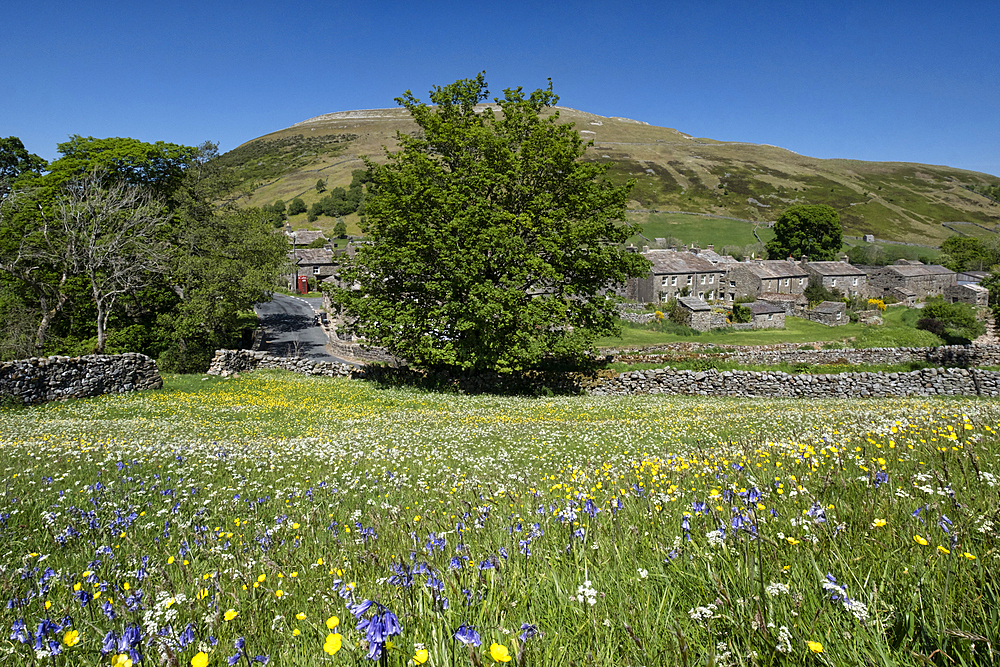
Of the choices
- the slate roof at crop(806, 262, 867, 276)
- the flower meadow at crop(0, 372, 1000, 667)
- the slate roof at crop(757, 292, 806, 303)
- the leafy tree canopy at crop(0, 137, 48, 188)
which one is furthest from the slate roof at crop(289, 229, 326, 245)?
the flower meadow at crop(0, 372, 1000, 667)

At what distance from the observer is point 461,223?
77.3 feet

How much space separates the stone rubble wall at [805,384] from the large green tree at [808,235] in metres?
98.8

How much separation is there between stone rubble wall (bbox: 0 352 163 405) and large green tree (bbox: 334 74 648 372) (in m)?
10.4

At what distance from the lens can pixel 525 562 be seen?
10.6 ft

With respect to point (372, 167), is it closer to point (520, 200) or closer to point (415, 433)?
point (520, 200)

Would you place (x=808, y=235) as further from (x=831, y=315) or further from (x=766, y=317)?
(x=766, y=317)

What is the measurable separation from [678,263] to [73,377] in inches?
3128

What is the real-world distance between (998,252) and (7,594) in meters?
130

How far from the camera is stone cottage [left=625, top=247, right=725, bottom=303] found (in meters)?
79.9

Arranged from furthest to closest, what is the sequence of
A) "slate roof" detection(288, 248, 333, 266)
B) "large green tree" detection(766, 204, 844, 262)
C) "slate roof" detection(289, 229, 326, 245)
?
"large green tree" detection(766, 204, 844, 262), "slate roof" detection(289, 229, 326, 245), "slate roof" detection(288, 248, 333, 266)

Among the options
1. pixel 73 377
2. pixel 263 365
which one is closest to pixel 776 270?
pixel 263 365

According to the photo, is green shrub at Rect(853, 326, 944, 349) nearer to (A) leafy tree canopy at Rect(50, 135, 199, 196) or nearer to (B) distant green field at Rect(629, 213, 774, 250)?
(A) leafy tree canopy at Rect(50, 135, 199, 196)

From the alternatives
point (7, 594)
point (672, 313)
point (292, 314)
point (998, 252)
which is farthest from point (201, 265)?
point (998, 252)

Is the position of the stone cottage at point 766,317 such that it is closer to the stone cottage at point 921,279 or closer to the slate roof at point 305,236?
the stone cottage at point 921,279
